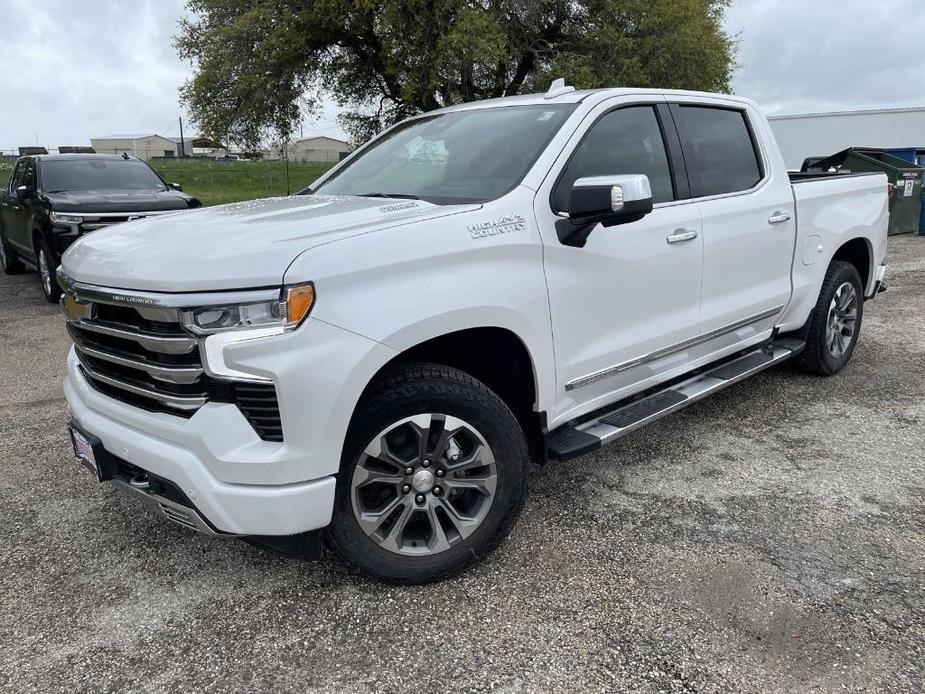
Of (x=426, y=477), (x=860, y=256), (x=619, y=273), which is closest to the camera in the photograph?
(x=426, y=477)

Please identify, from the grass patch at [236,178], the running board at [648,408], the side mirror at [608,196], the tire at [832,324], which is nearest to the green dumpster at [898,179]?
the tire at [832,324]

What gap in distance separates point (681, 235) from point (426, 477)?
1773mm

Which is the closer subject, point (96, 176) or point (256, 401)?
point (256, 401)

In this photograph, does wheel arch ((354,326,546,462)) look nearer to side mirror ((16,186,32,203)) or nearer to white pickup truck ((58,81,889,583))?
white pickup truck ((58,81,889,583))

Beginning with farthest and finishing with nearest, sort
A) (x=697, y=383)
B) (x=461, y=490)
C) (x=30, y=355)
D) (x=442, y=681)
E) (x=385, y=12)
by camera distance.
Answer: (x=385, y=12) → (x=30, y=355) → (x=697, y=383) → (x=461, y=490) → (x=442, y=681)

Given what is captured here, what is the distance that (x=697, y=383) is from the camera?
12.8ft

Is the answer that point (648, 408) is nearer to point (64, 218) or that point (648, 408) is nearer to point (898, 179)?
point (64, 218)

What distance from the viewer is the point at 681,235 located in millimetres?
3527

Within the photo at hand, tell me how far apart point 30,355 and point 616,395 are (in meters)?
5.30

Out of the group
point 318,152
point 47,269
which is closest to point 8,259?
point 47,269

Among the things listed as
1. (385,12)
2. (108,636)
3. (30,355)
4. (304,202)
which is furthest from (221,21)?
(108,636)

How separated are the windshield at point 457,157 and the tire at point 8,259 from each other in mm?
8477

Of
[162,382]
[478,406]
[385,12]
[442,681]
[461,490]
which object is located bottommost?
[442,681]

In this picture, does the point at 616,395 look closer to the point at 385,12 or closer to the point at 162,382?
the point at 162,382
